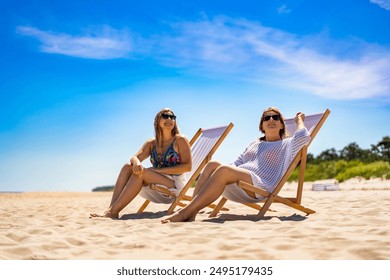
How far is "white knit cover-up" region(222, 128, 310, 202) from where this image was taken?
3.81 m

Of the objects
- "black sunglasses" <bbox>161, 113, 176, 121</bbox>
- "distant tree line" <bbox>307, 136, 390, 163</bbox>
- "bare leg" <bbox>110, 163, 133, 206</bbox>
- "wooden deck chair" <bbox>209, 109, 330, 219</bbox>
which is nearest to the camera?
"wooden deck chair" <bbox>209, 109, 330, 219</bbox>

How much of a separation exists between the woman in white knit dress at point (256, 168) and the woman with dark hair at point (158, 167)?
2.12ft

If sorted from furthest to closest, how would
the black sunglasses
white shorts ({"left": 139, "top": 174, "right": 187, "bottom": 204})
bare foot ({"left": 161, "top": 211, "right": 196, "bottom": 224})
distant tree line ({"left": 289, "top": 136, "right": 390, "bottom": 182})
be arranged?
distant tree line ({"left": 289, "top": 136, "right": 390, "bottom": 182}), the black sunglasses, white shorts ({"left": 139, "top": 174, "right": 187, "bottom": 204}), bare foot ({"left": 161, "top": 211, "right": 196, "bottom": 224})

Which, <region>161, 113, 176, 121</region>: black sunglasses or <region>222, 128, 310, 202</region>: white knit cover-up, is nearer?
<region>222, 128, 310, 202</region>: white knit cover-up

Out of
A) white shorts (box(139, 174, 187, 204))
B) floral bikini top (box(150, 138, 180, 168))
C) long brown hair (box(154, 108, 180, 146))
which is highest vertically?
long brown hair (box(154, 108, 180, 146))

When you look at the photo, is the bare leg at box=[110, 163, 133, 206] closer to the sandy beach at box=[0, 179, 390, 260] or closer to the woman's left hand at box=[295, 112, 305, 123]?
the sandy beach at box=[0, 179, 390, 260]

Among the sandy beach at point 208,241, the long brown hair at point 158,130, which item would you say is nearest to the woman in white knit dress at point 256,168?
the sandy beach at point 208,241

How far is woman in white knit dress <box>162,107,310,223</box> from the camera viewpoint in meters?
3.52

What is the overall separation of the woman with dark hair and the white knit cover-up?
2.36 ft

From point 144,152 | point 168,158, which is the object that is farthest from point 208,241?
point 144,152

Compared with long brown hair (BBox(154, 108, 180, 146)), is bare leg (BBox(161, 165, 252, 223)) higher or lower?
lower

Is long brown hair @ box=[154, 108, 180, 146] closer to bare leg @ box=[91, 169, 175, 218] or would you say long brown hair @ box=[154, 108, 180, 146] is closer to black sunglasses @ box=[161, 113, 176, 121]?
black sunglasses @ box=[161, 113, 176, 121]

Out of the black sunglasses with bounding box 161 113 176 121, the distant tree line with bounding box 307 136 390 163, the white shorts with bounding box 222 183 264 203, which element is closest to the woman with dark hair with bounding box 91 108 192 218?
the black sunglasses with bounding box 161 113 176 121

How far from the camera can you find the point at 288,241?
250 centimetres
